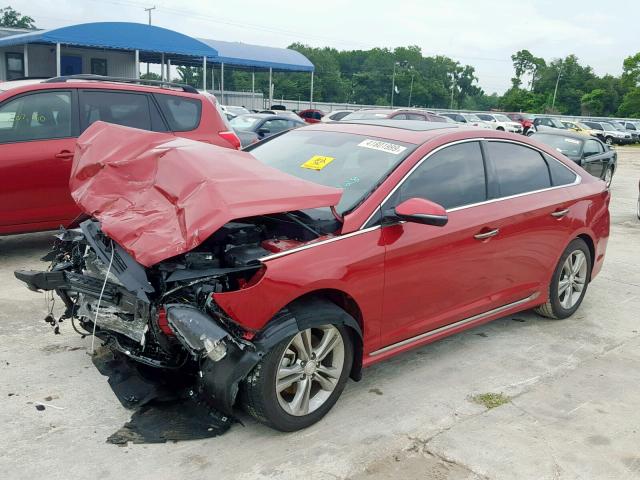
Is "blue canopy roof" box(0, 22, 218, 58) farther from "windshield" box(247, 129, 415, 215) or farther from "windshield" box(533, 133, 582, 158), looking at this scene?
"windshield" box(247, 129, 415, 215)

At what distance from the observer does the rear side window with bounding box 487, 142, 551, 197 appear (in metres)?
4.64

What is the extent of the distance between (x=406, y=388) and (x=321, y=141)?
188 centimetres

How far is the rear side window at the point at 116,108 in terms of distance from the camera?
6645mm

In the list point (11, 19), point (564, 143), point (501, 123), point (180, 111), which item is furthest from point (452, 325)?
point (11, 19)

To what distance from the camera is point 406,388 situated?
4.03 m

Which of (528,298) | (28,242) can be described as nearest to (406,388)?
(528,298)

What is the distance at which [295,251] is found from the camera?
3314 millimetres

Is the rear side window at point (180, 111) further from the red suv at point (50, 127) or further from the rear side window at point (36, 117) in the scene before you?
the rear side window at point (36, 117)

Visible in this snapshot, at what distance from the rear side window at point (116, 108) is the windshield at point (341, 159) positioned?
108 inches

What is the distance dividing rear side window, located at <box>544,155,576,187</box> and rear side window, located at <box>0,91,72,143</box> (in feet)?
15.7

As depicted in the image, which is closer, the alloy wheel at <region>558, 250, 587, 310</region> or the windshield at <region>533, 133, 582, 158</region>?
the alloy wheel at <region>558, 250, 587, 310</region>

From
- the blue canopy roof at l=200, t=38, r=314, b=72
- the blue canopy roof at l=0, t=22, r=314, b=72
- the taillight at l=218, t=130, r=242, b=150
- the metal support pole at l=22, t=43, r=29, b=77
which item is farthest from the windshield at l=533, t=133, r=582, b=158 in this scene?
the blue canopy roof at l=200, t=38, r=314, b=72

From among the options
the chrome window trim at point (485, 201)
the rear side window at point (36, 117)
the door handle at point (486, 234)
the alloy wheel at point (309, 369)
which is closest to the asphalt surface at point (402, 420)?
the alloy wheel at point (309, 369)

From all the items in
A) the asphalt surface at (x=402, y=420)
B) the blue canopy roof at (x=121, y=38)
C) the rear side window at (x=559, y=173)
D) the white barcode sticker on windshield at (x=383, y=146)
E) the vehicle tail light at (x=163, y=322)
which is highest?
the blue canopy roof at (x=121, y=38)
